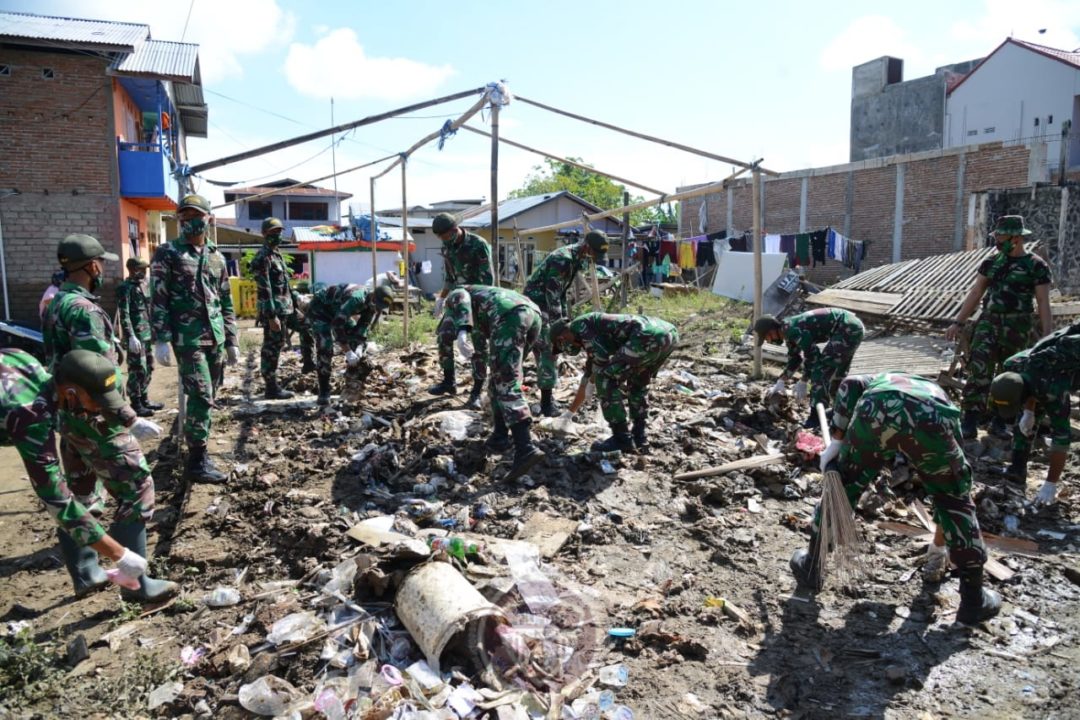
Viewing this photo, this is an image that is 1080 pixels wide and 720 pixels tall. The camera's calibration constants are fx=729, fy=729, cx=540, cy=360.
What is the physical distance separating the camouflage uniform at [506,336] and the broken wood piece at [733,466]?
1.28 meters

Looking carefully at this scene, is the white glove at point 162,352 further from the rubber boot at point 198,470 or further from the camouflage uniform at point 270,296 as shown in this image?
the camouflage uniform at point 270,296

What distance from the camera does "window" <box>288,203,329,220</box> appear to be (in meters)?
35.0

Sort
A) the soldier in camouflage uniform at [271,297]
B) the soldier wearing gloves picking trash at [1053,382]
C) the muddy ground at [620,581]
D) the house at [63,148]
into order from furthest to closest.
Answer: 1. the house at [63,148]
2. the soldier in camouflage uniform at [271,297]
3. the soldier wearing gloves picking trash at [1053,382]
4. the muddy ground at [620,581]

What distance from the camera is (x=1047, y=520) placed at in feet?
16.1

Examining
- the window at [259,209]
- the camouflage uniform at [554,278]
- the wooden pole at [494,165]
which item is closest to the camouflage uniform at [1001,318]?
the camouflage uniform at [554,278]

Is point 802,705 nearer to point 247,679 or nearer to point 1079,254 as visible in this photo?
point 247,679

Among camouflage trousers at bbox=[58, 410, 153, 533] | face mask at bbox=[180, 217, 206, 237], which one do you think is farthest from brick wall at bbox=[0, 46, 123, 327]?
camouflage trousers at bbox=[58, 410, 153, 533]

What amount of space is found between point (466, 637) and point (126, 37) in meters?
15.1

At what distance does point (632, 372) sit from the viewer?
5730 millimetres

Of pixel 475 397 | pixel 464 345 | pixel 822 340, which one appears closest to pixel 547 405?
pixel 475 397

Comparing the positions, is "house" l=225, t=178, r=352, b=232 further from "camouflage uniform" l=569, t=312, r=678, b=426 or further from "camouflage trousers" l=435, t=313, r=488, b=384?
"camouflage uniform" l=569, t=312, r=678, b=426

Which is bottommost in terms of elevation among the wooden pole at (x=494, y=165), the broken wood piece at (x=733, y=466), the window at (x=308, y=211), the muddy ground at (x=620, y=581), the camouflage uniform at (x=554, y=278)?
the muddy ground at (x=620, y=581)

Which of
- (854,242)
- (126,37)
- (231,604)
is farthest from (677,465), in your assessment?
(854,242)

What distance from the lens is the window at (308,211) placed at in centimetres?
3500
